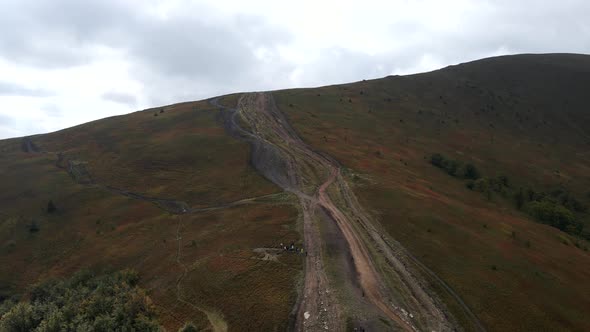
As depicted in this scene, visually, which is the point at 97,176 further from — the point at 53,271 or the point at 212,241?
the point at 212,241

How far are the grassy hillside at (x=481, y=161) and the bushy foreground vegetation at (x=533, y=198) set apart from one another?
5.00 feet

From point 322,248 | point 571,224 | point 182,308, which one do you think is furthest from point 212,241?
point 571,224

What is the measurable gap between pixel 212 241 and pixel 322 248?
15350 millimetres

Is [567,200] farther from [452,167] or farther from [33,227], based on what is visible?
[33,227]

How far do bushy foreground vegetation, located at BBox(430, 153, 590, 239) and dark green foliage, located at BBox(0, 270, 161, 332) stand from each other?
219 ft

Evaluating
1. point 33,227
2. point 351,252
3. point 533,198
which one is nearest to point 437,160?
point 533,198

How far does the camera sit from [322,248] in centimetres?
3912

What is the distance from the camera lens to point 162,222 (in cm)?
5431

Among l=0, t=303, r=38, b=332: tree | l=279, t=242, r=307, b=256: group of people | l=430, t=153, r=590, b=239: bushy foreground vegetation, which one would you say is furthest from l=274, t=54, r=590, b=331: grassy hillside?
l=0, t=303, r=38, b=332: tree

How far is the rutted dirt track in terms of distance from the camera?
2855 cm

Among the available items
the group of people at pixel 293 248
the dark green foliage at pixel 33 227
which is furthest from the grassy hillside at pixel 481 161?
the dark green foliage at pixel 33 227

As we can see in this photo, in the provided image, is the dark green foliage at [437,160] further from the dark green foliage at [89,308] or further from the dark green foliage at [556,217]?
the dark green foliage at [89,308]

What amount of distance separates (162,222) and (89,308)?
21.6m

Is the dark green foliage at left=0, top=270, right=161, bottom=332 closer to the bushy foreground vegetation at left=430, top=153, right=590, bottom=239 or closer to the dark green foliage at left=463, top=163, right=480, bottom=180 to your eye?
the bushy foreground vegetation at left=430, top=153, right=590, bottom=239
